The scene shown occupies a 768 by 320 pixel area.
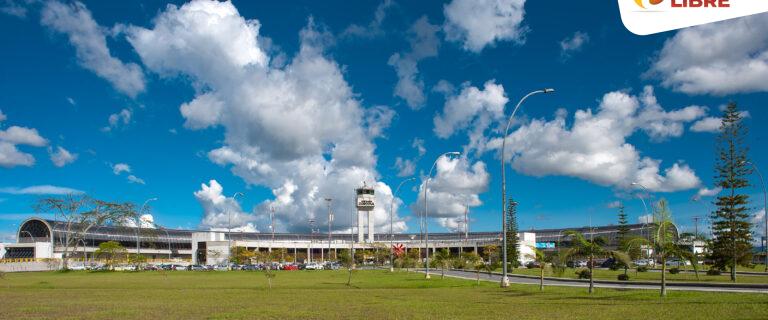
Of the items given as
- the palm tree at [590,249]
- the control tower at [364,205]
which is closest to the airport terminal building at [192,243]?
the control tower at [364,205]

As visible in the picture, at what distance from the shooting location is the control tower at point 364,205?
188m

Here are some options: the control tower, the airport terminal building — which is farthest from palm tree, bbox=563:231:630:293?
the control tower

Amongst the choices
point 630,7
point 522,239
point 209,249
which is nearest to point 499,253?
point 522,239

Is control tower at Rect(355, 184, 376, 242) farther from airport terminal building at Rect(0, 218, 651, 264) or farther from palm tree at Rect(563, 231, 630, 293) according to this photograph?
palm tree at Rect(563, 231, 630, 293)

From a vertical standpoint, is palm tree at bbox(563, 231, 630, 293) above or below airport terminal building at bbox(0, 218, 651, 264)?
above

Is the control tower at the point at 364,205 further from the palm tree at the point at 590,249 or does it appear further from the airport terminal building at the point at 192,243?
the palm tree at the point at 590,249

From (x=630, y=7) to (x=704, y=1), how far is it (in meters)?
0.64

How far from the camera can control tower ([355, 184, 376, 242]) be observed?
188 m

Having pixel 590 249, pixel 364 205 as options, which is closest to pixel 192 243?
pixel 364 205

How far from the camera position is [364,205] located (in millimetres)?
188500

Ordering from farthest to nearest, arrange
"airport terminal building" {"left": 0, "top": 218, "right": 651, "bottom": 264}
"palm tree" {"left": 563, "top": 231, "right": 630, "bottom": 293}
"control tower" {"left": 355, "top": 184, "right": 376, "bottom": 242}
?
"control tower" {"left": 355, "top": 184, "right": 376, "bottom": 242}
"airport terminal building" {"left": 0, "top": 218, "right": 651, "bottom": 264}
"palm tree" {"left": 563, "top": 231, "right": 630, "bottom": 293}

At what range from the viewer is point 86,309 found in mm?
24078

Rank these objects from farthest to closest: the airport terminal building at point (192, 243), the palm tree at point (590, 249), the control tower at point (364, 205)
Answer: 1. the control tower at point (364, 205)
2. the airport terminal building at point (192, 243)
3. the palm tree at point (590, 249)

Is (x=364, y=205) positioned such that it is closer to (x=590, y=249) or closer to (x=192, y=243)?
(x=192, y=243)
